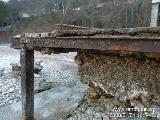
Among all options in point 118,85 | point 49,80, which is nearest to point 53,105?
point 118,85

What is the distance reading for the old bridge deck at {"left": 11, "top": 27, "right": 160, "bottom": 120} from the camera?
9.68 feet

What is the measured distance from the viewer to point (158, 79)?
3807 mm

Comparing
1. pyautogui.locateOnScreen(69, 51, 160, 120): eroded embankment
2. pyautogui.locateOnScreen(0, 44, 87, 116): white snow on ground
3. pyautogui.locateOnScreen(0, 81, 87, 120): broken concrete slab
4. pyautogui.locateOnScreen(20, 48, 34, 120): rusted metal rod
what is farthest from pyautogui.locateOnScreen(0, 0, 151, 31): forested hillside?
pyautogui.locateOnScreen(20, 48, 34, 120): rusted metal rod

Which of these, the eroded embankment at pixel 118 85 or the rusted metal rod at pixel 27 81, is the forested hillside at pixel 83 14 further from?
the rusted metal rod at pixel 27 81

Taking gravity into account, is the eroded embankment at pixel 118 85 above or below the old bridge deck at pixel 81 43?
below

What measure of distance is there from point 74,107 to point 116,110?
107cm

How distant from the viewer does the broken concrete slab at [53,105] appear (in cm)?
509

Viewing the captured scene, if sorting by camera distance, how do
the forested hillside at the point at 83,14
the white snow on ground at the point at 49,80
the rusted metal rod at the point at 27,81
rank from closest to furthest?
1. the rusted metal rod at the point at 27,81
2. the white snow on ground at the point at 49,80
3. the forested hillside at the point at 83,14

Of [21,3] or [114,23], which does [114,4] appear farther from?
[21,3]

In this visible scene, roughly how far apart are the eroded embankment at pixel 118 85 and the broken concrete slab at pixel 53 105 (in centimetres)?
36

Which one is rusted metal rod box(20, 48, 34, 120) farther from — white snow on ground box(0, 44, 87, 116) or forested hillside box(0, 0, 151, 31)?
forested hillside box(0, 0, 151, 31)

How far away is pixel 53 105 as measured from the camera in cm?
556

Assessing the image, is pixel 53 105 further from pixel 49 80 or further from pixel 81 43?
pixel 49 80

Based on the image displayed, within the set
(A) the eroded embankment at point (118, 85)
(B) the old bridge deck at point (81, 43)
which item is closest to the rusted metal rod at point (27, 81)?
(B) the old bridge deck at point (81, 43)
